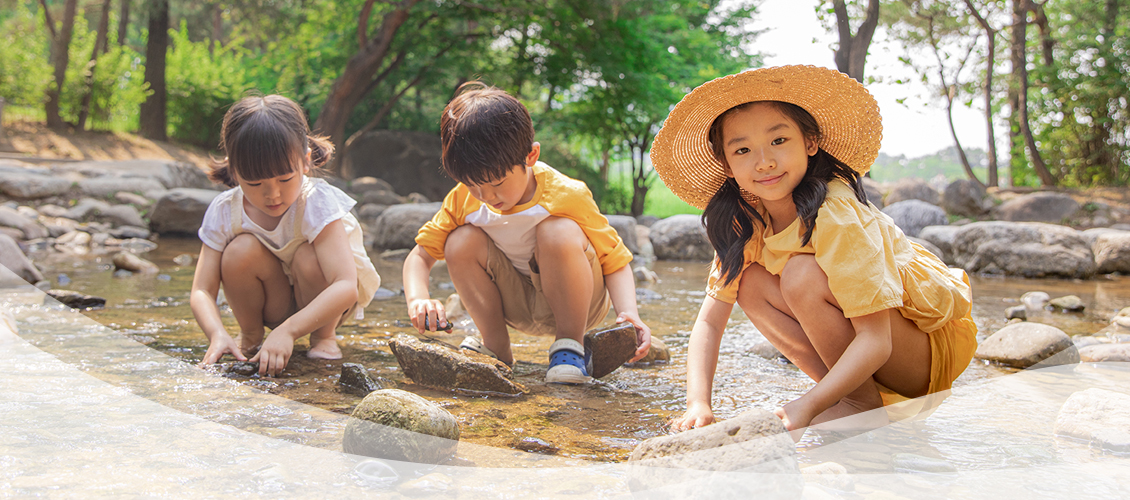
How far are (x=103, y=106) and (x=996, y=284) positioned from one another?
47.6 feet

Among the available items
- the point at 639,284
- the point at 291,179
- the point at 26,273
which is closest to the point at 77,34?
the point at 26,273

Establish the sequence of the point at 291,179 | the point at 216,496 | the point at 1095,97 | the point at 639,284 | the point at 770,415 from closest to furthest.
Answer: the point at 216,496 → the point at 770,415 → the point at 291,179 → the point at 639,284 → the point at 1095,97

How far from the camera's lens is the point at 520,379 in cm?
231

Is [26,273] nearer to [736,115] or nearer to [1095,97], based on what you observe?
[736,115]

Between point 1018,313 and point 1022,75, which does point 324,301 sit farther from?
point 1022,75

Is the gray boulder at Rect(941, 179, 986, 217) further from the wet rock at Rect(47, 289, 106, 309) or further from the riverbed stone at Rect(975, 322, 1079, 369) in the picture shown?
the wet rock at Rect(47, 289, 106, 309)

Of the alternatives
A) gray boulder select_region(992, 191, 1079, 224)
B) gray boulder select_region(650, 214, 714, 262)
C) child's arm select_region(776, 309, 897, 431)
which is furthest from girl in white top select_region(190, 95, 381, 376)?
gray boulder select_region(992, 191, 1079, 224)

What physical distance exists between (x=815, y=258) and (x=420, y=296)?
129 cm

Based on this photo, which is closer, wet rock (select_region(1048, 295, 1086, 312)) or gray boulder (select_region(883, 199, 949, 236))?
wet rock (select_region(1048, 295, 1086, 312))

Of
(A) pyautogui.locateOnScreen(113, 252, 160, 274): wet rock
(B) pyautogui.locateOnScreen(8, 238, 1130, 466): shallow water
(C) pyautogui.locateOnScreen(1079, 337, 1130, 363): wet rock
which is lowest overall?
(A) pyautogui.locateOnScreen(113, 252, 160, 274): wet rock

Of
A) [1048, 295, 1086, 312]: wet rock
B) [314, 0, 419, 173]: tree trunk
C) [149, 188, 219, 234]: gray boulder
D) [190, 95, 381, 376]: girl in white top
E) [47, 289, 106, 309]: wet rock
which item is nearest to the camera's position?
[190, 95, 381, 376]: girl in white top

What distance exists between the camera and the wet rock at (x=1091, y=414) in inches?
63.4

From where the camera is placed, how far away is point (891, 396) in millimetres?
1838

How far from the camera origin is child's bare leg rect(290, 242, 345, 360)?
249 cm
